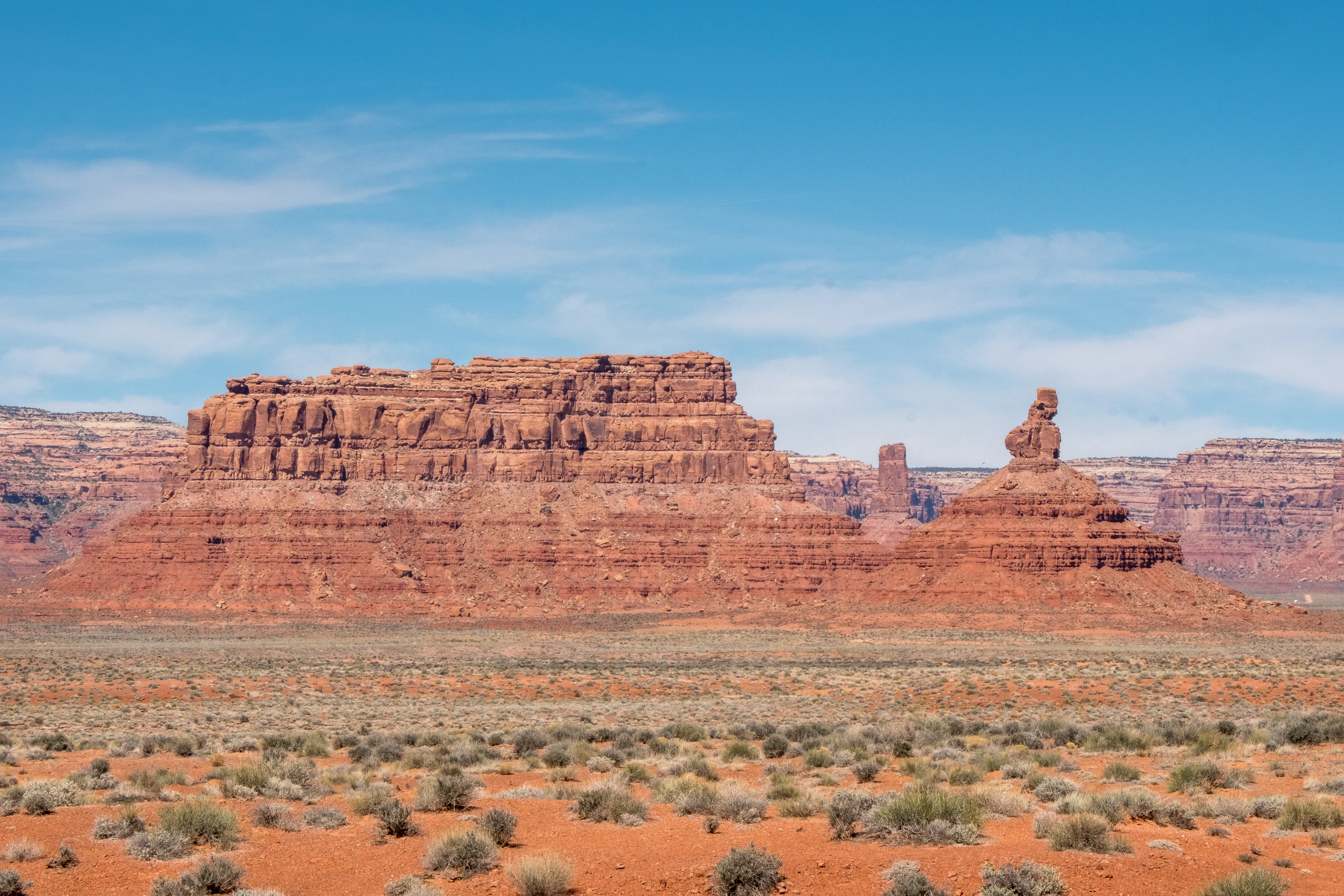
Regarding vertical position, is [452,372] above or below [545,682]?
above

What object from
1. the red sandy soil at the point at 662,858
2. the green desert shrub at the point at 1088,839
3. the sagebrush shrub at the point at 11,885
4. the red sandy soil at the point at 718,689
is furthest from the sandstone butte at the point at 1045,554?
the sagebrush shrub at the point at 11,885

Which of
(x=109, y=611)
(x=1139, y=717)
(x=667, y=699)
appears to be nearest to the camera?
(x=1139, y=717)

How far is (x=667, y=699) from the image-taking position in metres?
46.4

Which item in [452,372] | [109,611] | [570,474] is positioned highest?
[452,372]

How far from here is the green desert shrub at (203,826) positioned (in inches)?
706

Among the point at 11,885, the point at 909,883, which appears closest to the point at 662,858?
the point at 909,883

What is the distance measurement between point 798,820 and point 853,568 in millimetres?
97196

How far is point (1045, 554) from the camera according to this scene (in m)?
99.1

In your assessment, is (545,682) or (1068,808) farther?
(545,682)

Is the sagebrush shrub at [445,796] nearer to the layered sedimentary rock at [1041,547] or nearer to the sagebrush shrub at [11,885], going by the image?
the sagebrush shrub at [11,885]

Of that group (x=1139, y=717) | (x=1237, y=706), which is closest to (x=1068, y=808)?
(x=1139, y=717)

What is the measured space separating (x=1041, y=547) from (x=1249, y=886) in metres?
87.0

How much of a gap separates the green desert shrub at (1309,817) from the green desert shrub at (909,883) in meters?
5.52

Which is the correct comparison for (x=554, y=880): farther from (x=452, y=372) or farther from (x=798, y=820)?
(x=452, y=372)
